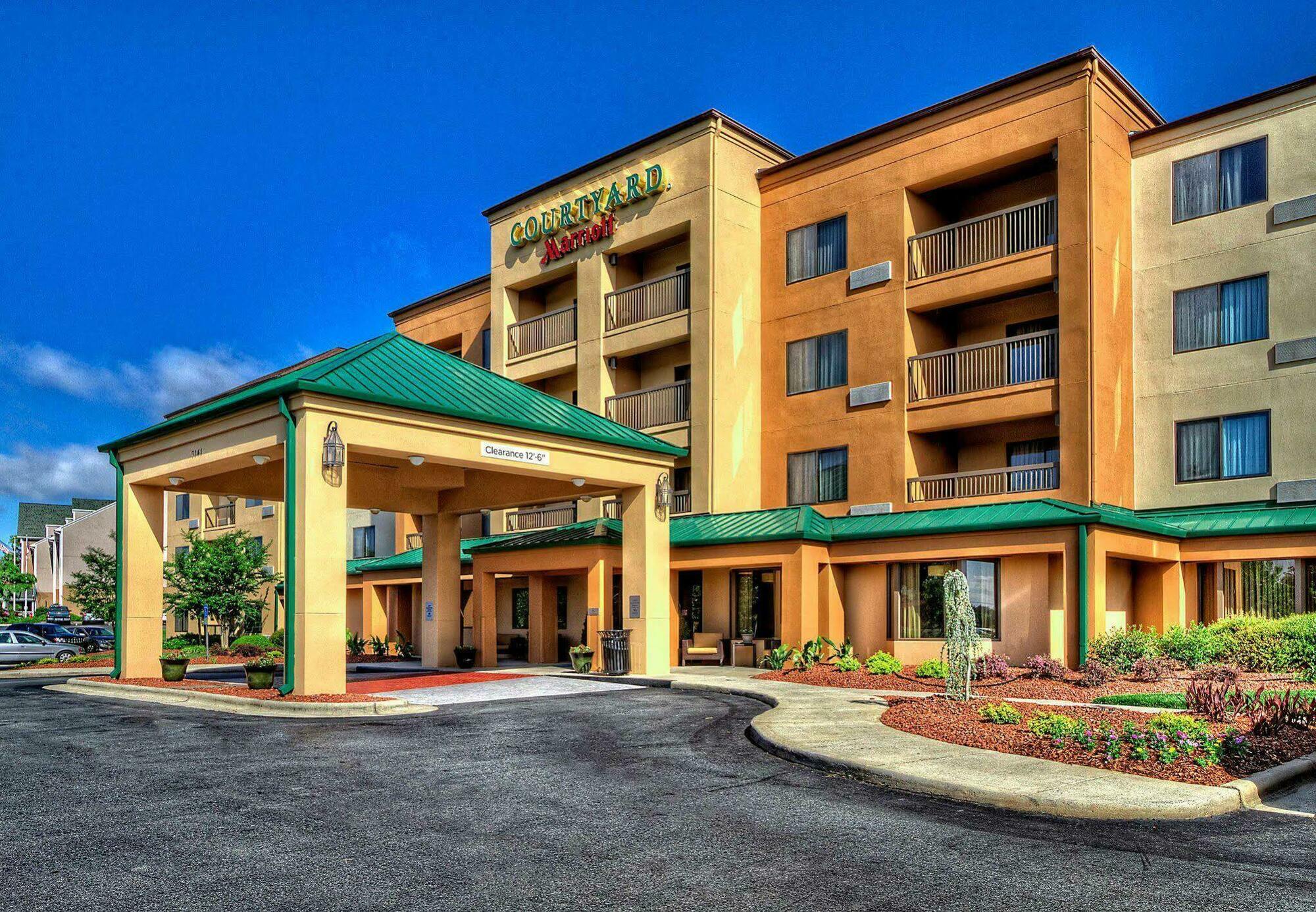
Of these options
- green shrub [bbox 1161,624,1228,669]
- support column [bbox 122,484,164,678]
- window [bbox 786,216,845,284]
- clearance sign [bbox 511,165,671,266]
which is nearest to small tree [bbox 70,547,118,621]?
support column [bbox 122,484,164,678]

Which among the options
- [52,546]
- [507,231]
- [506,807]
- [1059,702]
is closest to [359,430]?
[506,807]

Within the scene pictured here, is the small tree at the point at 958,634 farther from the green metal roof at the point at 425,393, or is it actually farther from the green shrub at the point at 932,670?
the green metal roof at the point at 425,393

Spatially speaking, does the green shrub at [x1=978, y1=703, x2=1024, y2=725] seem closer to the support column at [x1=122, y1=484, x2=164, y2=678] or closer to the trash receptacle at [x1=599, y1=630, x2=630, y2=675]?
the trash receptacle at [x1=599, y1=630, x2=630, y2=675]

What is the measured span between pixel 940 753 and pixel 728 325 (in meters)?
20.5

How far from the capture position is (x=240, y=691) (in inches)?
784

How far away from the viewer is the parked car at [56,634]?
40888mm

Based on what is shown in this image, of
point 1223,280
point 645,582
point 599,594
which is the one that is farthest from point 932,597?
point 1223,280

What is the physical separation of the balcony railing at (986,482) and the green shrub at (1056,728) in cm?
1413

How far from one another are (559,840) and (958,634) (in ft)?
33.9

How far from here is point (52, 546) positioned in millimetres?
85688

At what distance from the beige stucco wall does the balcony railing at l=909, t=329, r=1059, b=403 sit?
2743 millimetres

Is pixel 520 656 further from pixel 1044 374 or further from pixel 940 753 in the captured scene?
pixel 940 753

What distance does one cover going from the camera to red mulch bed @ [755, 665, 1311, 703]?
1853 centimetres

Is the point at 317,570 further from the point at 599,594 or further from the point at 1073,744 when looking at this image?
the point at 1073,744
